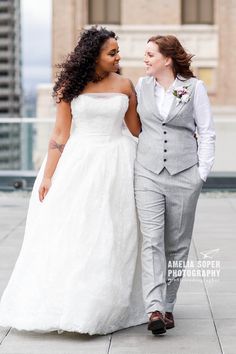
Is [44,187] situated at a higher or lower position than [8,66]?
higher

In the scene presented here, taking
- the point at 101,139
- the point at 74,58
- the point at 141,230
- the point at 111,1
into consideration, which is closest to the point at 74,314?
the point at 141,230

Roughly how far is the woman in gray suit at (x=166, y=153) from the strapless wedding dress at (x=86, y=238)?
0.52 ft

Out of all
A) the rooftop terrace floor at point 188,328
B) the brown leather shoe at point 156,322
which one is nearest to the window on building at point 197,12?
the rooftop terrace floor at point 188,328

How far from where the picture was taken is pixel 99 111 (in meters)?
6.47

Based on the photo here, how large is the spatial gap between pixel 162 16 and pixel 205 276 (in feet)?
121

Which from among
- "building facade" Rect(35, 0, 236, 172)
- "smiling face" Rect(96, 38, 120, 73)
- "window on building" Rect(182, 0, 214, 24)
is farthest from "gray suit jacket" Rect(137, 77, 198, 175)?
"window on building" Rect(182, 0, 214, 24)

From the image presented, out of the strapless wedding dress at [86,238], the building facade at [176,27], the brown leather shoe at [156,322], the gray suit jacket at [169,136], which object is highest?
the building facade at [176,27]

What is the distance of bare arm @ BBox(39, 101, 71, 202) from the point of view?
652cm

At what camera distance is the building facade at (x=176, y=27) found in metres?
44.3

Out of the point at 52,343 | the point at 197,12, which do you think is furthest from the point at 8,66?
the point at 52,343

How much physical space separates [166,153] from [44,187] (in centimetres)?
83

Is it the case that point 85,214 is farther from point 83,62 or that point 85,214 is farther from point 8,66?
point 8,66

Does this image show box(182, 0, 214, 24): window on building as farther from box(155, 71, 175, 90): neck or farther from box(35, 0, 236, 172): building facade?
box(155, 71, 175, 90): neck

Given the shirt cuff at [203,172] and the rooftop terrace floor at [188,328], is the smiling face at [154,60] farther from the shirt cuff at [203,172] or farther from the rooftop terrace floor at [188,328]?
the rooftop terrace floor at [188,328]
